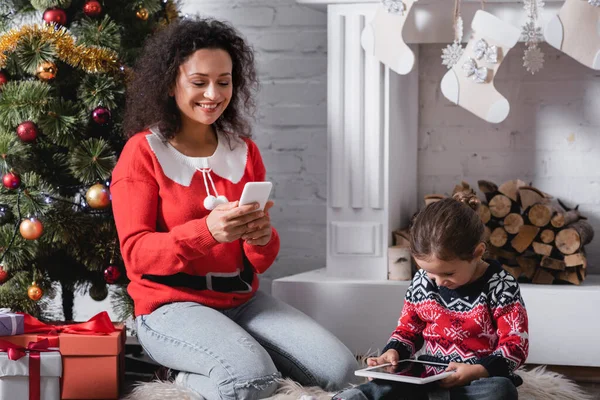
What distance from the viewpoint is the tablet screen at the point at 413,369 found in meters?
1.75

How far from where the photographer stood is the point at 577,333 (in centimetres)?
240

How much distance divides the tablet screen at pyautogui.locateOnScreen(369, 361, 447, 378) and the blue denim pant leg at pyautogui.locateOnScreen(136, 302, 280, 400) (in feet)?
1.12

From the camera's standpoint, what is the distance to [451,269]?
68.4 inches

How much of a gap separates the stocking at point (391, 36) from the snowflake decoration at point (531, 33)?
33 cm

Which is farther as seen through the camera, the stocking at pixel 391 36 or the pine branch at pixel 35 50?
the stocking at pixel 391 36

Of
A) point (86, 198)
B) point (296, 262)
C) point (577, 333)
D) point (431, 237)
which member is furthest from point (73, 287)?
point (577, 333)

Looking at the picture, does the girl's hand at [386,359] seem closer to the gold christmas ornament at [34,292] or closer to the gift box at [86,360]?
the gift box at [86,360]

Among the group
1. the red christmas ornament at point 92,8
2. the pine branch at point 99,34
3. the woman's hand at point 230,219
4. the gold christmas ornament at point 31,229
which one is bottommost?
the gold christmas ornament at point 31,229

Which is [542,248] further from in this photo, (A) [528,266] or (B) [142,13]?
(B) [142,13]

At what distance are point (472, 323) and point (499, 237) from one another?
2.77 ft

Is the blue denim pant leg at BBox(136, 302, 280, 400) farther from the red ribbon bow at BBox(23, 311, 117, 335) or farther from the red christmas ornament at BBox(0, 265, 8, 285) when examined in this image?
the red christmas ornament at BBox(0, 265, 8, 285)

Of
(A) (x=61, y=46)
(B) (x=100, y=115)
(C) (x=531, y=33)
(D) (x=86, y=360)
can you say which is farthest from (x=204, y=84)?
(C) (x=531, y=33)

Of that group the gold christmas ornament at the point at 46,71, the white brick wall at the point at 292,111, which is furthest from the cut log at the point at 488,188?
the gold christmas ornament at the point at 46,71

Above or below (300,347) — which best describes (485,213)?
above
